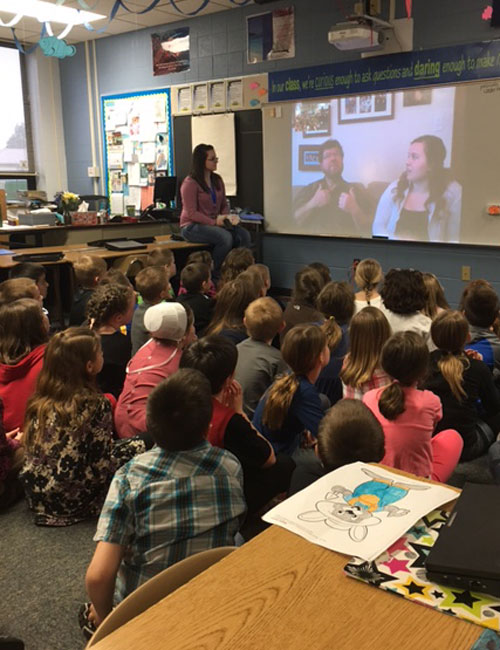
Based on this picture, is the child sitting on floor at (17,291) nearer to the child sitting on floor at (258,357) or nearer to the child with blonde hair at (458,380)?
the child sitting on floor at (258,357)

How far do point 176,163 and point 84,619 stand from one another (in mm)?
6575

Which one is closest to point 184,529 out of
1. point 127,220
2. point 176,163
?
point 127,220

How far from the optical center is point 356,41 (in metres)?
5.30

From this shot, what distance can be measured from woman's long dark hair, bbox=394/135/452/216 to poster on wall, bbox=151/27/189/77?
315 cm

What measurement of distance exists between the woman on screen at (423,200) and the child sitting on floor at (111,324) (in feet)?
11.8

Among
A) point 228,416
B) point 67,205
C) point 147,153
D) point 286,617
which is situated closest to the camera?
point 286,617

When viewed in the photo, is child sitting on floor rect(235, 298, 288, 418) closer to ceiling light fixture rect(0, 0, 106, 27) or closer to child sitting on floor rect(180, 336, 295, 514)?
child sitting on floor rect(180, 336, 295, 514)

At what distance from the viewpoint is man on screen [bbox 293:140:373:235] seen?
6.10m

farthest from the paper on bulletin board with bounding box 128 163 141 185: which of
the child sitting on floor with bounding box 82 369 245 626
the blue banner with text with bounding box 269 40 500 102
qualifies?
the child sitting on floor with bounding box 82 369 245 626

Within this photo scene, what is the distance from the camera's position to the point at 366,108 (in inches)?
231

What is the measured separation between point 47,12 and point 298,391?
20.3 feet

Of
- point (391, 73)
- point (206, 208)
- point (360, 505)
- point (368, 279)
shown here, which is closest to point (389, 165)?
point (391, 73)

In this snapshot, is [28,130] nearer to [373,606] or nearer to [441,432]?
[441,432]

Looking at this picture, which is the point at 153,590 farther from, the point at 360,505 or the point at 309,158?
the point at 309,158
